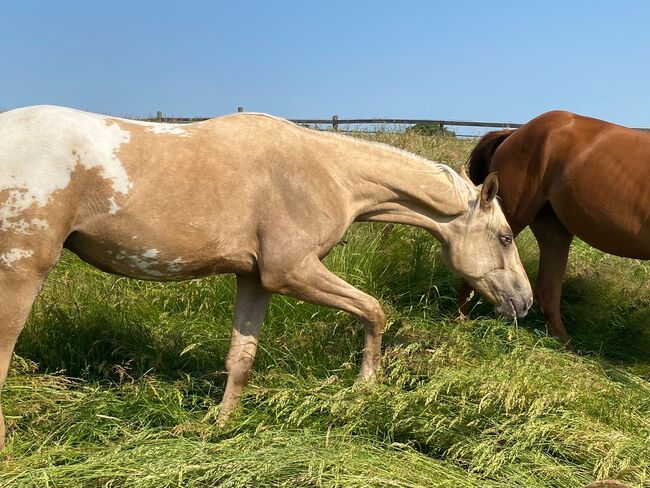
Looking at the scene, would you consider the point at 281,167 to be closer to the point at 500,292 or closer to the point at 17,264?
the point at 17,264

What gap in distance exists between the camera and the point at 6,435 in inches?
144

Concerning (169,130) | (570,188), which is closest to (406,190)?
(169,130)

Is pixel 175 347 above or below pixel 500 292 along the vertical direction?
below

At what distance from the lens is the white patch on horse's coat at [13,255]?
A: 3.35 metres

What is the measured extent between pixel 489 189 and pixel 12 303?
2.76 metres

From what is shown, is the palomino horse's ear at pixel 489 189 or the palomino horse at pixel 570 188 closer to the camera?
the palomino horse's ear at pixel 489 189

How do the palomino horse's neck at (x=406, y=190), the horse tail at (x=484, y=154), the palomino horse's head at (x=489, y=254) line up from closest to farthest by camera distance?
the palomino horse's neck at (x=406, y=190), the palomino horse's head at (x=489, y=254), the horse tail at (x=484, y=154)

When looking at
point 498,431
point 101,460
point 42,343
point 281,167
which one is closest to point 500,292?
point 498,431

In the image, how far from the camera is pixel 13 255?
A: 3357 mm

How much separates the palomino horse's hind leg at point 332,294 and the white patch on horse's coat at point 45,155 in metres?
0.98

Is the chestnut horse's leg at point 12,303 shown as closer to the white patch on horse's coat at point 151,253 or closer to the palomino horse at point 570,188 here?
the white patch on horse's coat at point 151,253

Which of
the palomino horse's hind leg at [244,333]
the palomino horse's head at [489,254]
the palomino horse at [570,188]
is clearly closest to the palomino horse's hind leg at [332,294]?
the palomino horse's hind leg at [244,333]

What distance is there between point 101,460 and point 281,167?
1740mm

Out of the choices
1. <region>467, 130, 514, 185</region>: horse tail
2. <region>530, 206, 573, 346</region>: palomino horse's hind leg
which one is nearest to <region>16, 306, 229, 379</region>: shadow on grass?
<region>530, 206, 573, 346</region>: palomino horse's hind leg
